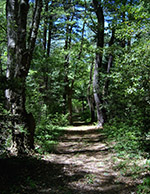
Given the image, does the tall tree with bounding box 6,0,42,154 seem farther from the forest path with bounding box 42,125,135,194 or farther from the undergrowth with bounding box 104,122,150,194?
the undergrowth with bounding box 104,122,150,194

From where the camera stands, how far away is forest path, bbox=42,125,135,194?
3643 mm

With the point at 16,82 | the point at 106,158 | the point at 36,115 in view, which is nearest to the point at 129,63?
the point at 106,158

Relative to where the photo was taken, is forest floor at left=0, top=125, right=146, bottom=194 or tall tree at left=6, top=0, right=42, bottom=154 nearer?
forest floor at left=0, top=125, right=146, bottom=194

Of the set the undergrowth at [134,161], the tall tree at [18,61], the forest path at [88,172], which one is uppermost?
the tall tree at [18,61]

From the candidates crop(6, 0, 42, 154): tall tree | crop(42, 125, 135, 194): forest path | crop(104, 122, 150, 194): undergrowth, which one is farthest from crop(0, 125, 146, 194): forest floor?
crop(6, 0, 42, 154): tall tree

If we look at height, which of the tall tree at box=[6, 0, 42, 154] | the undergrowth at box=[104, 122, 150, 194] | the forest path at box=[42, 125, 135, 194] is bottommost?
the forest path at box=[42, 125, 135, 194]

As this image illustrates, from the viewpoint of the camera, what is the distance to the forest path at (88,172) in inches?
143

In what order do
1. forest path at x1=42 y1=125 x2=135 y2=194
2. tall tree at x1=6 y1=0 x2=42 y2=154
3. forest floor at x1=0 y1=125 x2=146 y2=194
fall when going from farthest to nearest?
1. tall tree at x1=6 y1=0 x2=42 y2=154
2. forest path at x1=42 y1=125 x2=135 y2=194
3. forest floor at x1=0 y1=125 x2=146 y2=194

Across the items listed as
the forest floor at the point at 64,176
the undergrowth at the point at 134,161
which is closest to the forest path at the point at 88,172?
the forest floor at the point at 64,176

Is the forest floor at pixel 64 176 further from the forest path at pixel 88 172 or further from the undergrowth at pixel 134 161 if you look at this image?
the undergrowth at pixel 134 161

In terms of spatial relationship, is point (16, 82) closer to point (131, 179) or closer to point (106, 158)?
point (131, 179)

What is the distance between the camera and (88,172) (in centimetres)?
462

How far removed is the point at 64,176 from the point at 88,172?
2.22ft

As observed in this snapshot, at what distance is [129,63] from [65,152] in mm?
4038
